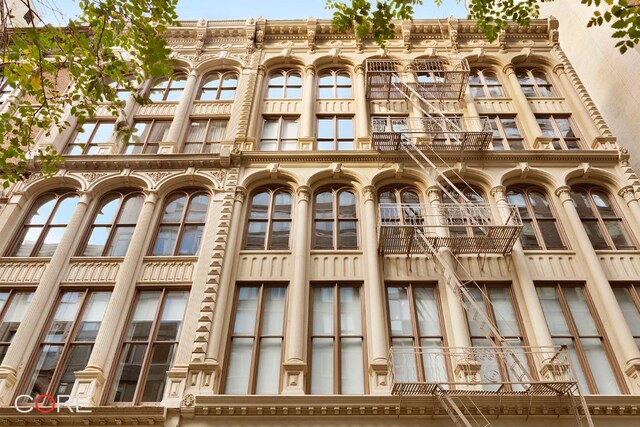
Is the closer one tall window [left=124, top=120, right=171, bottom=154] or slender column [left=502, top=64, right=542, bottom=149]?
slender column [left=502, top=64, right=542, bottom=149]

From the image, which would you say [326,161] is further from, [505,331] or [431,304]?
[505,331]

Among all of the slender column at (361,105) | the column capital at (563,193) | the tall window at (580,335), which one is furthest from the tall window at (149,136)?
the tall window at (580,335)

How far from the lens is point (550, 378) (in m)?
12.3

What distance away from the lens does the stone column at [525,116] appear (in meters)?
19.0

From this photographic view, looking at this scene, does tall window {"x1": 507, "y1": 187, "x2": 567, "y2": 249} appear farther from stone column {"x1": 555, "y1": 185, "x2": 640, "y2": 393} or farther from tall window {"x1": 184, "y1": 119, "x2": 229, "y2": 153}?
tall window {"x1": 184, "y1": 119, "x2": 229, "y2": 153}

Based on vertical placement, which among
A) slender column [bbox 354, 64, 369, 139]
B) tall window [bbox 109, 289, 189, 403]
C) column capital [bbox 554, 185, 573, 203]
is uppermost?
slender column [bbox 354, 64, 369, 139]

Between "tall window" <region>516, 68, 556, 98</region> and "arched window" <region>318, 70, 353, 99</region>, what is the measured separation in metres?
7.41

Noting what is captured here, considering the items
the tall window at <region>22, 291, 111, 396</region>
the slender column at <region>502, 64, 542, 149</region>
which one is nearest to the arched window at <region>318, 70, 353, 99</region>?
the slender column at <region>502, 64, 542, 149</region>

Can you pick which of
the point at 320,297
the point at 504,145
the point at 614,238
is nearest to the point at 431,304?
the point at 320,297

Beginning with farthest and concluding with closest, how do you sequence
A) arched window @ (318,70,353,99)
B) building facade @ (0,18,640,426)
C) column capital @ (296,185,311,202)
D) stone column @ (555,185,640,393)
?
arched window @ (318,70,353,99) < column capital @ (296,185,311,202) < stone column @ (555,185,640,393) < building facade @ (0,18,640,426)

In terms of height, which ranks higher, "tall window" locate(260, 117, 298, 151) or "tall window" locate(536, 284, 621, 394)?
"tall window" locate(260, 117, 298, 151)

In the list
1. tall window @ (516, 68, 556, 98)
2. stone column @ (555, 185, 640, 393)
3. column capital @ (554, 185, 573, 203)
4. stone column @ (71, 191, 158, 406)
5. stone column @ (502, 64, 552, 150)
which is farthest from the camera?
tall window @ (516, 68, 556, 98)

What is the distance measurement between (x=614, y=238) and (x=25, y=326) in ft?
56.5

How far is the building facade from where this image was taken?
1227 cm
